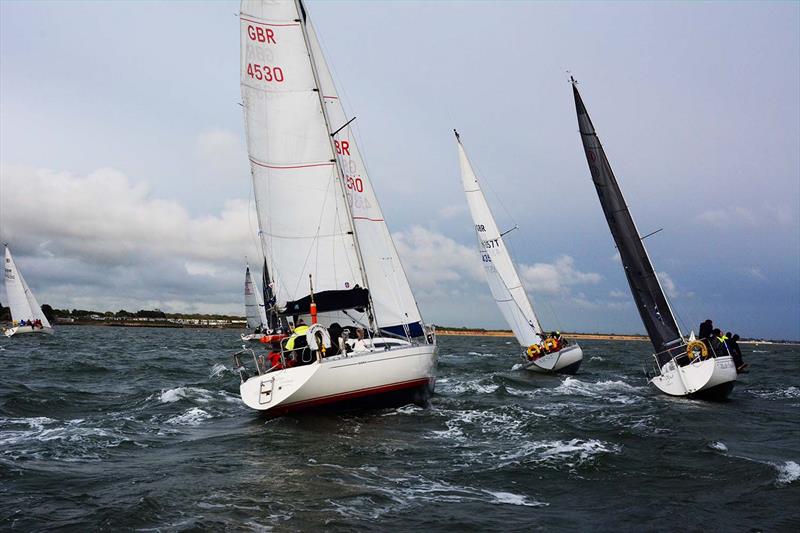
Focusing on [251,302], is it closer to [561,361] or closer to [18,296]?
[18,296]

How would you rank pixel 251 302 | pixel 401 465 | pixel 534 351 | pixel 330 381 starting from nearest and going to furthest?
pixel 401 465
pixel 330 381
pixel 534 351
pixel 251 302

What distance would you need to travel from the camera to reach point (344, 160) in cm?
1833

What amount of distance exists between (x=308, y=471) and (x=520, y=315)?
950 inches

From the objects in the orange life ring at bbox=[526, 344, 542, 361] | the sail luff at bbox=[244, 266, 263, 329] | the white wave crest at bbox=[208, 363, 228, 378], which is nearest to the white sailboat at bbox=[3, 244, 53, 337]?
the sail luff at bbox=[244, 266, 263, 329]

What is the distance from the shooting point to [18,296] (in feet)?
211

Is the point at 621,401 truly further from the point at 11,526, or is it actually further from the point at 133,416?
the point at 11,526

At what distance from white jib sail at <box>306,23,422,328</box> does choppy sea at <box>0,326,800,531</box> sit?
2.88m

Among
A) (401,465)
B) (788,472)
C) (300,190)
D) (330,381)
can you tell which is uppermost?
(300,190)

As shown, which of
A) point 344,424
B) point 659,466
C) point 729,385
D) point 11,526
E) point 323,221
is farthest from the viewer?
point 729,385

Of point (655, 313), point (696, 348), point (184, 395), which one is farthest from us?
point (655, 313)

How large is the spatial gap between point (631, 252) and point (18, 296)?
206ft

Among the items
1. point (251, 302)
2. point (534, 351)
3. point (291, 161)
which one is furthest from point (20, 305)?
point (291, 161)

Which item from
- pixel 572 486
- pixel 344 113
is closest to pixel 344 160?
pixel 344 113

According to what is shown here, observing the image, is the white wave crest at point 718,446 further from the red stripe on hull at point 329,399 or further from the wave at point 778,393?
the wave at point 778,393
